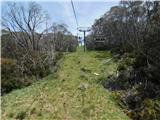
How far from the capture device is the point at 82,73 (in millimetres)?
25938

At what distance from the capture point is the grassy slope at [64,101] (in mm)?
16453

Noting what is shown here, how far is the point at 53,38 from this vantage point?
4947cm

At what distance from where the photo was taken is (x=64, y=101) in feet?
61.6

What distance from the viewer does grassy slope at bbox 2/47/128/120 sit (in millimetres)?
16453

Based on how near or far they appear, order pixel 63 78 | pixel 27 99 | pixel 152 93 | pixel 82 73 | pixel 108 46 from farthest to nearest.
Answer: pixel 108 46 < pixel 82 73 < pixel 63 78 < pixel 27 99 < pixel 152 93

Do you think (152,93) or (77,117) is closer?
(77,117)

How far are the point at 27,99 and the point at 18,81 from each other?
17.7 feet

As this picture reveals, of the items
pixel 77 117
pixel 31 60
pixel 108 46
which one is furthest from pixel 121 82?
pixel 108 46

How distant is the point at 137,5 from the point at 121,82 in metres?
21.9

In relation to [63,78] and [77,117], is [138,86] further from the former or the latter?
[63,78]

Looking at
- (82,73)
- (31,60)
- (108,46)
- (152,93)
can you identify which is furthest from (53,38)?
(152,93)

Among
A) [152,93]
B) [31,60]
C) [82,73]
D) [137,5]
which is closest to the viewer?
[152,93]

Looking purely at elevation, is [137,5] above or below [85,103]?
above

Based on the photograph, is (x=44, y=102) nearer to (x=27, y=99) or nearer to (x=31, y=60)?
(x=27, y=99)
